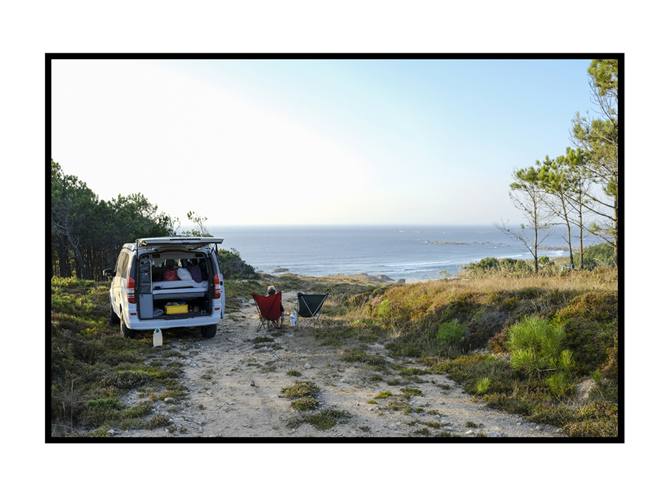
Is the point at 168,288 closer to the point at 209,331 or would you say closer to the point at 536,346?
the point at 209,331

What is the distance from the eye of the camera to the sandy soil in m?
3.86

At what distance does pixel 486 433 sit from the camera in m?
3.86

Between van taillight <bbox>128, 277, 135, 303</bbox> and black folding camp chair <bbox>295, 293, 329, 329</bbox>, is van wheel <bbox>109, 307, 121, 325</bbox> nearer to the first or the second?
van taillight <bbox>128, 277, 135, 303</bbox>

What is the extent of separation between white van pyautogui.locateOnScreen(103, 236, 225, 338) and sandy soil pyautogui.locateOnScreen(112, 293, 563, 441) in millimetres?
616

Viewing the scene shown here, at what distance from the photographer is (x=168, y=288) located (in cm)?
753

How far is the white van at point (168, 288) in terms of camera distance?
691 cm

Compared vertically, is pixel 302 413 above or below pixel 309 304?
below

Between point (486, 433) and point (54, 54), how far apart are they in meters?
5.73

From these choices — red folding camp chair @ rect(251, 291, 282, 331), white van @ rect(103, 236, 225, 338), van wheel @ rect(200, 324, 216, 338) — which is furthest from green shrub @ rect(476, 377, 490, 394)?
van wheel @ rect(200, 324, 216, 338)

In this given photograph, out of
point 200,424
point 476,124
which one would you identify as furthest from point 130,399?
point 476,124

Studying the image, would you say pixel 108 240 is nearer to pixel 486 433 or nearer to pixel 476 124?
pixel 476 124

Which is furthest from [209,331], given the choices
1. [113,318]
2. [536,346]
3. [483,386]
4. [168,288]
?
[536,346]

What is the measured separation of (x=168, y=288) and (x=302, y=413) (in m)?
4.40

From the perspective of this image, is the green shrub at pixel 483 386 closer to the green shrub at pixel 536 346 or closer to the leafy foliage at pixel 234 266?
the green shrub at pixel 536 346
